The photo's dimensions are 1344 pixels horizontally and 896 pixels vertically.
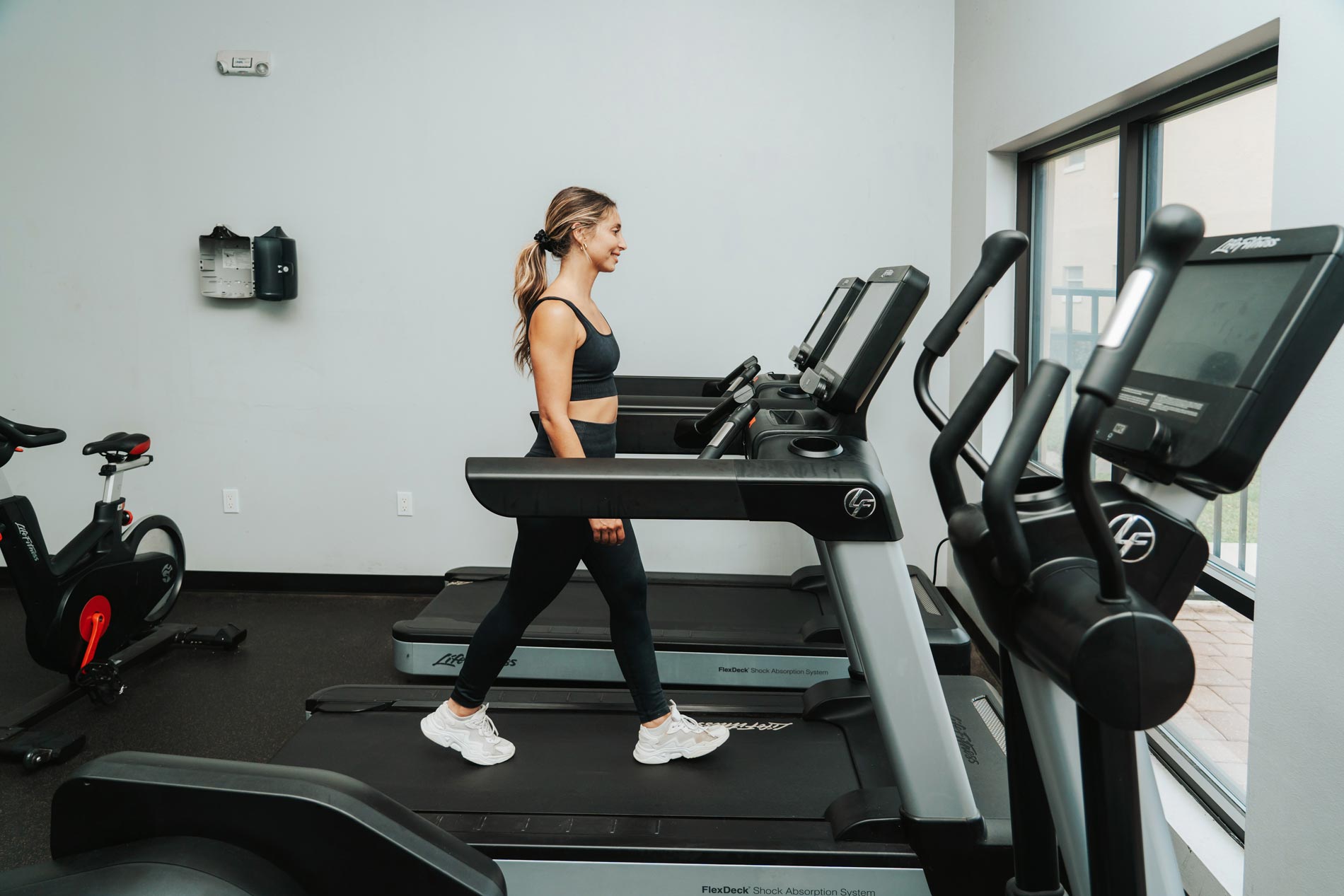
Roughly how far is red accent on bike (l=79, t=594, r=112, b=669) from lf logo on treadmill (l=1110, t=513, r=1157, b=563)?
3.03m

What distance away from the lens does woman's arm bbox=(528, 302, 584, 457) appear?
2.18 metres

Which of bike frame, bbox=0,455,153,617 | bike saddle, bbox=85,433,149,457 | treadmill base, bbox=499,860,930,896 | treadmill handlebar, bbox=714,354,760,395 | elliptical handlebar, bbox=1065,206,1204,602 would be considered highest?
elliptical handlebar, bbox=1065,206,1204,602

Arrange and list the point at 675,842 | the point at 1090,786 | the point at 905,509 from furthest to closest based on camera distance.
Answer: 1. the point at 905,509
2. the point at 675,842
3. the point at 1090,786

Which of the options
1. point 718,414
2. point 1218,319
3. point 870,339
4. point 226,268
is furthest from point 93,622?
point 1218,319

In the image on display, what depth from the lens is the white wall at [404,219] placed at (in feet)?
12.9

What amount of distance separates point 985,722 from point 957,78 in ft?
8.77

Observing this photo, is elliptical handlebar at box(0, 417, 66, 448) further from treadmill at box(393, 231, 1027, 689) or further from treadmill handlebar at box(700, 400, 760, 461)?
treadmill handlebar at box(700, 400, 760, 461)

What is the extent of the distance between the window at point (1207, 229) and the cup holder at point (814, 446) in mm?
545

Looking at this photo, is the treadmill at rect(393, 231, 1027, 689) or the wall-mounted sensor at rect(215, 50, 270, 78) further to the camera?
the wall-mounted sensor at rect(215, 50, 270, 78)

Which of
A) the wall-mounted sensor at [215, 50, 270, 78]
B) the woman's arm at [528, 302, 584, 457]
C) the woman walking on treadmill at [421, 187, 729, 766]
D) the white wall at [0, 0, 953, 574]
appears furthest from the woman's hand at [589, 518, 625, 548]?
the wall-mounted sensor at [215, 50, 270, 78]

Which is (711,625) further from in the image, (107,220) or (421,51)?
(107,220)

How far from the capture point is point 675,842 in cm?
188

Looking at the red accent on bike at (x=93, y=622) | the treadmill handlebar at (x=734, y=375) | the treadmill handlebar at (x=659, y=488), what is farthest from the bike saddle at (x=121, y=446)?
the treadmill handlebar at (x=659, y=488)

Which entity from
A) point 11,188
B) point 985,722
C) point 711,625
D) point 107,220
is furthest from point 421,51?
point 985,722
